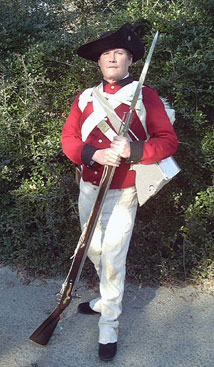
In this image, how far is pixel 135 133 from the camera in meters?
2.88

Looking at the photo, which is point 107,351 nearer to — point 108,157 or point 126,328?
point 126,328

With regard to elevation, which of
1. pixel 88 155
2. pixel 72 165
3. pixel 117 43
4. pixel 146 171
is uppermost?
pixel 117 43

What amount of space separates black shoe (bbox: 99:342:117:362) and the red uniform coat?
99cm

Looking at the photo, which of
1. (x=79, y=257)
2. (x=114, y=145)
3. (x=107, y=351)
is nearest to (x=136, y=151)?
(x=114, y=145)

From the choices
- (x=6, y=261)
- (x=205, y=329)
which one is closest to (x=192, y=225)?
(x=205, y=329)

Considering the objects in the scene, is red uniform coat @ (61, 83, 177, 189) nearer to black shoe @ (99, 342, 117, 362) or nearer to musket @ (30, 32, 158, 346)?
musket @ (30, 32, 158, 346)

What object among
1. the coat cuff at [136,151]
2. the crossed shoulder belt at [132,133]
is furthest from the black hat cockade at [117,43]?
the coat cuff at [136,151]

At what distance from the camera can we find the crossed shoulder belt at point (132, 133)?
2807 millimetres

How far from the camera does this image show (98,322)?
3287 mm

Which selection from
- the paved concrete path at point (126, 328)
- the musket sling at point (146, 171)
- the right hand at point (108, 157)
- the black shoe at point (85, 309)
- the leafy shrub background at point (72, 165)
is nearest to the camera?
the right hand at point (108, 157)

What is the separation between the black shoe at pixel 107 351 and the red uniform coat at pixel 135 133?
988 millimetres

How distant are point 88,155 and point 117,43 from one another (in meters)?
0.68

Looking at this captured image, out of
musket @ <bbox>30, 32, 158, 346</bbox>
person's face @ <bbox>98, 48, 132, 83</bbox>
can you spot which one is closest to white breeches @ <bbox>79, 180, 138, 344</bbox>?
musket @ <bbox>30, 32, 158, 346</bbox>

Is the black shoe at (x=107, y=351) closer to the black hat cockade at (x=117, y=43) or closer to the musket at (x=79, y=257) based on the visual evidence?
→ the musket at (x=79, y=257)
